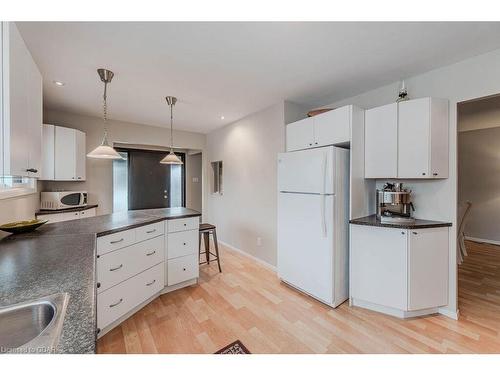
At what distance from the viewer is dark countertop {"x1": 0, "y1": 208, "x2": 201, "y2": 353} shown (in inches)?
23.2

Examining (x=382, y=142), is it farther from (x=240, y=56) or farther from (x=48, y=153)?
(x=48, y=153)

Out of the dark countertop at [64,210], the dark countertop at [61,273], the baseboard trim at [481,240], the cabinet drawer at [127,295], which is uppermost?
the dark countertop at [64,210]

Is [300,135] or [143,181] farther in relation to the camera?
[143,181]

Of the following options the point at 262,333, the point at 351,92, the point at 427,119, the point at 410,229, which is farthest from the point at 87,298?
the point at 351,92

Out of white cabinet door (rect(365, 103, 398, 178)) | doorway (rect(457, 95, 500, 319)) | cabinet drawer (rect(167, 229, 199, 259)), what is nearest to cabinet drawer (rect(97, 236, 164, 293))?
cabinet drawer (rect(167, 229, 199, 259))

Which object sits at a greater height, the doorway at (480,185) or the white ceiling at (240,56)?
the white ceiling at (240,56)

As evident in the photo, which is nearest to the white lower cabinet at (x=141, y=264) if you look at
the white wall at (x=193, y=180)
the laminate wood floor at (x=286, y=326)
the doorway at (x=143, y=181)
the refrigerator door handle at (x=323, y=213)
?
the laminate wood floor at (x=286, y=326)

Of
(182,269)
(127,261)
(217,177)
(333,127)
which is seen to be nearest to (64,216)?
(127,261)

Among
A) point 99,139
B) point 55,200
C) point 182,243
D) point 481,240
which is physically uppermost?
point 99,139

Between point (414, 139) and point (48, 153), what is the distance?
174 inches

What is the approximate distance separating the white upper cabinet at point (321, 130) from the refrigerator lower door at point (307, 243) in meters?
0.62

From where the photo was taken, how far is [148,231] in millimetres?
2199

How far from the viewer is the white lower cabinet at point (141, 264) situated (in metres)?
1.77

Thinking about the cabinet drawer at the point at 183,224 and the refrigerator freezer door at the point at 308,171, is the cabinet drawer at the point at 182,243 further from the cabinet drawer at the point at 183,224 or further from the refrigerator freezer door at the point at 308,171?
the refrigerator freezer door at the point at 308,171
